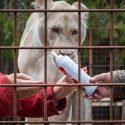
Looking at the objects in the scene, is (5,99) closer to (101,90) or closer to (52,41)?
(101,90)

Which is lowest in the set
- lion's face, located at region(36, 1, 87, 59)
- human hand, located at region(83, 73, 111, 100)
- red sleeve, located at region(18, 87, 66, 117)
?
red sleeve, located at region(18, 87, 66, 117)

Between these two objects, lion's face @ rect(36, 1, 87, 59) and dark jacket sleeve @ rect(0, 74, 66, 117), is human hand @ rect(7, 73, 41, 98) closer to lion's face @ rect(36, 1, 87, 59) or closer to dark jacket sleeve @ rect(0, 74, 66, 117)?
dark jacket sleeve @ rect(0, 74, 66, 117)

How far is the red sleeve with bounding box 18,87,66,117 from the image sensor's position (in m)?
2.89

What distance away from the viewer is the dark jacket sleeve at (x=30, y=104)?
111 inches

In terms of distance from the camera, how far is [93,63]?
7.91 metres

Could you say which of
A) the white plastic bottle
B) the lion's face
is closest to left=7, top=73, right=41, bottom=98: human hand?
the white plastic bottle

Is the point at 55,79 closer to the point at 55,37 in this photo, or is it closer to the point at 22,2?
the point at 55,37

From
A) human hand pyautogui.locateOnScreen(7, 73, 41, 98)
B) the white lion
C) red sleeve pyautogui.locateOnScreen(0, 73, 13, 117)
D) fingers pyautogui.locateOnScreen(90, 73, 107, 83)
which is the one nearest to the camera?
fingers pyautogui.locateOnScreen(90, 73, 107, 83)

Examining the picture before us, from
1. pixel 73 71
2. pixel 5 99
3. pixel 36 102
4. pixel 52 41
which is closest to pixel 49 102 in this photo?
pixel 36 102

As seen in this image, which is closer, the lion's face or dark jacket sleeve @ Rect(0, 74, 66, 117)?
dark jacket sleeve @ Rect(0, 74, 66, 117)

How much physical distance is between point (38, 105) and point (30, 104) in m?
0.04

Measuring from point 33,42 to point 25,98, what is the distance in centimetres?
305

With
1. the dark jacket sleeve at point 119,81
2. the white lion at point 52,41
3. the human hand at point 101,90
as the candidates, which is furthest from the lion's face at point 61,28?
the human hand at point 101,90

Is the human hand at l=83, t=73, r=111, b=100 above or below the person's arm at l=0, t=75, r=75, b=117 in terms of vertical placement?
above
